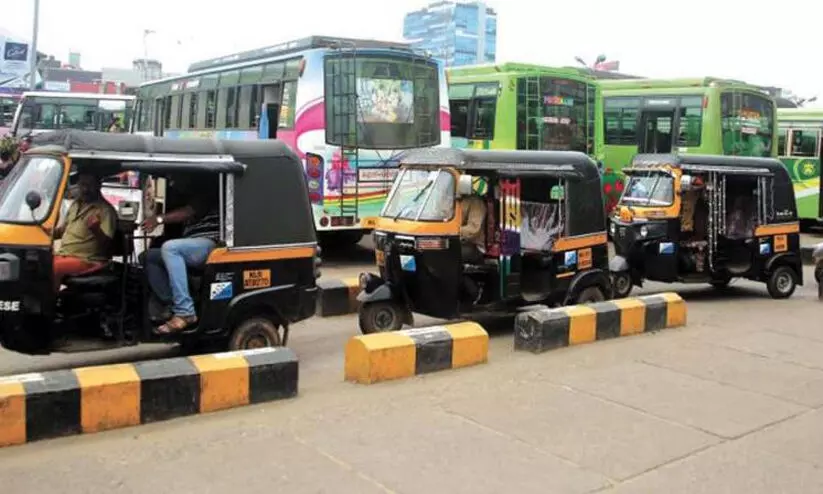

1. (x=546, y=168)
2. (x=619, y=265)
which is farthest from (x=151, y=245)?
(x=619, y=265)

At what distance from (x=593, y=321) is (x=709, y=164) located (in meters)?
4.44

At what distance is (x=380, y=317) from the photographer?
8203 mm

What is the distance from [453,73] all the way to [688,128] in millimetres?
5359

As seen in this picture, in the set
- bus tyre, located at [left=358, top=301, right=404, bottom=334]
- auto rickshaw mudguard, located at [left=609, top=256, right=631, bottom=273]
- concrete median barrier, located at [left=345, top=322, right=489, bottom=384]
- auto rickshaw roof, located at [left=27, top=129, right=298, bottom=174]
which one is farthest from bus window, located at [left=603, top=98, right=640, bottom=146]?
auto rickshaw roof, located at [left=27, top=129, right=298, bottom=174]

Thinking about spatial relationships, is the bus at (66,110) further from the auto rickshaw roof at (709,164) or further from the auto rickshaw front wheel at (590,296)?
the auto rickshaw front wheel at (590,296)

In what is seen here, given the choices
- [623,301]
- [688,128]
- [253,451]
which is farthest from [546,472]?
[688,128]

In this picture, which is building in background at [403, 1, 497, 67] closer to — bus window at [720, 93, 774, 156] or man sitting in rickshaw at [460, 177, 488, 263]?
bus window at [720, 93, 774, 156]

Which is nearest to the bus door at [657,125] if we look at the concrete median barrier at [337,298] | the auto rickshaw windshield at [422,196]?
the concrete median barrier at [337,298]

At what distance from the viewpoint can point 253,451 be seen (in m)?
4.91

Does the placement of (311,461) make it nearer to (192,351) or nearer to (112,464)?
(112,464)

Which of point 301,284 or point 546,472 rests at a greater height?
point 301,284

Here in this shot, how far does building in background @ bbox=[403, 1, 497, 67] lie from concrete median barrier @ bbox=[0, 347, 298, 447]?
178 ft

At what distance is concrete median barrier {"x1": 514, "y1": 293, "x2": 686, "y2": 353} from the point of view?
777 cm

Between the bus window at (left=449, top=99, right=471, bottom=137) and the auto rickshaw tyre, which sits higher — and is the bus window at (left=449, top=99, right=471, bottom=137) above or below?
above
